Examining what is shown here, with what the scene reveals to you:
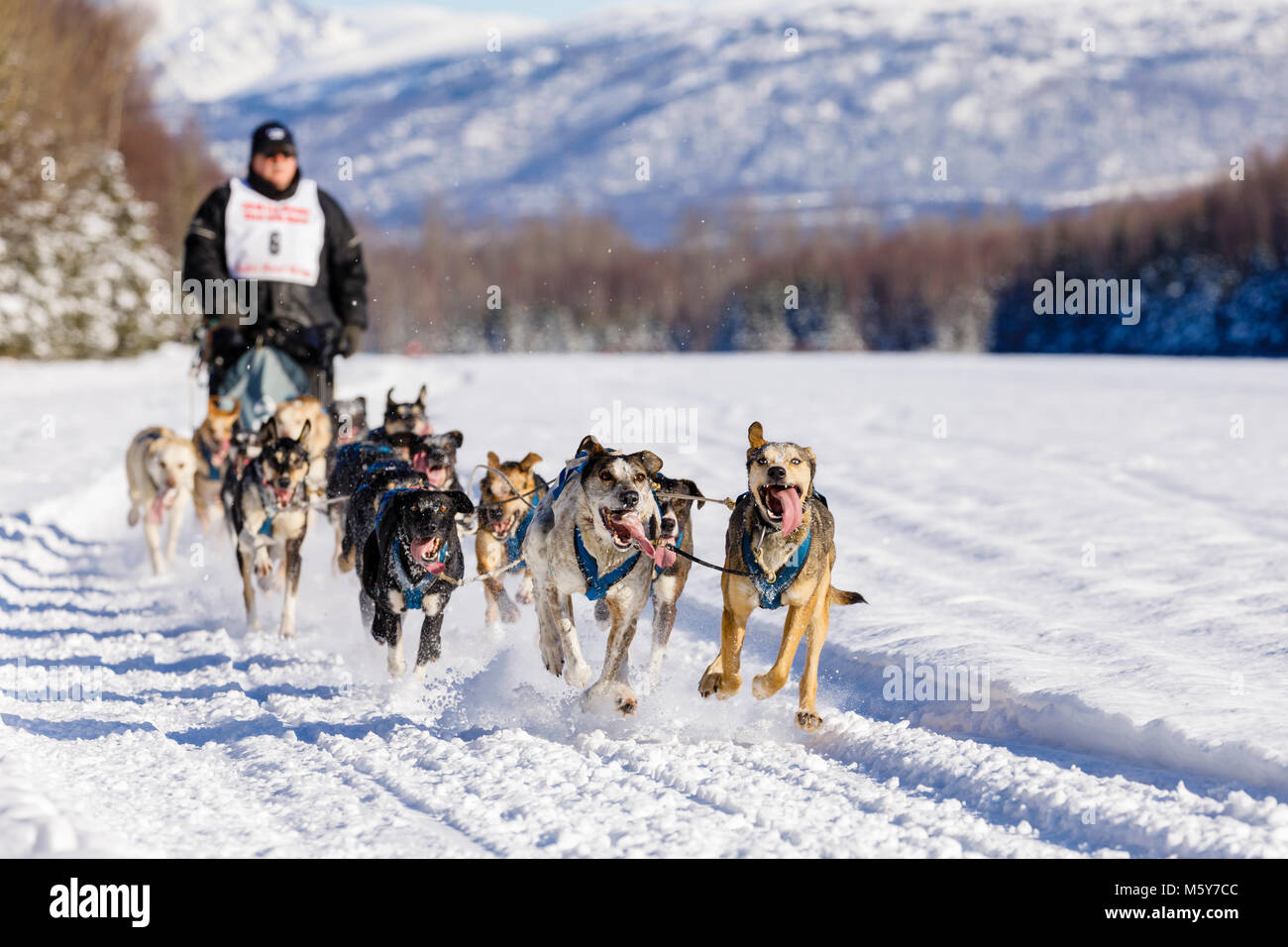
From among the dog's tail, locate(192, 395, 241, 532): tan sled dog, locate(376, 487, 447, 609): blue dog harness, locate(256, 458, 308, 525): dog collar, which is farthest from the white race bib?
the dog's tail

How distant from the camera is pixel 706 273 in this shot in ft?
297

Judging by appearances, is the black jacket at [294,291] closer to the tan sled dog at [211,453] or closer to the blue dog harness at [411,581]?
the tan sled dog at [211,453]

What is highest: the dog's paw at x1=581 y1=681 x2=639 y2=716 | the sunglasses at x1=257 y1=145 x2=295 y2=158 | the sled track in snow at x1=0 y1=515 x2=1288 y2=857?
the sunglasses at x1=257 y1=145 x2=295 y2=158

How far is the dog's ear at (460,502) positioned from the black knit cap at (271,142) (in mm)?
2591

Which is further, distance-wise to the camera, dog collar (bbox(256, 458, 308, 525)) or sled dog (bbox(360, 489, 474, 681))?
dog collar (bbox(256, 458, 308, 525))

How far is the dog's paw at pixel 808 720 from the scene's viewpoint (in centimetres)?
454

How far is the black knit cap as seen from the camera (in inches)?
284

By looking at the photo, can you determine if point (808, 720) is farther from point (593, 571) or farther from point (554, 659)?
point (554, 659)

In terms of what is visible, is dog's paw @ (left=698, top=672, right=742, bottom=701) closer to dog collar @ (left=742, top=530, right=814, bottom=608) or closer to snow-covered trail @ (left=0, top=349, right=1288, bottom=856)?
snow-covered trail @ (left=0, top=349, right=1288, bottom=856)

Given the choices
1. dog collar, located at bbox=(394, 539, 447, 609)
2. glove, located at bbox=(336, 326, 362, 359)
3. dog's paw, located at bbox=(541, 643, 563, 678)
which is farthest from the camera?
glove, located at bbox=(336, 326, 362, 359)

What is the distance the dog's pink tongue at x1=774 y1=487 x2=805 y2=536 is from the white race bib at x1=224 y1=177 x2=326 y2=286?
3924 millimetres
